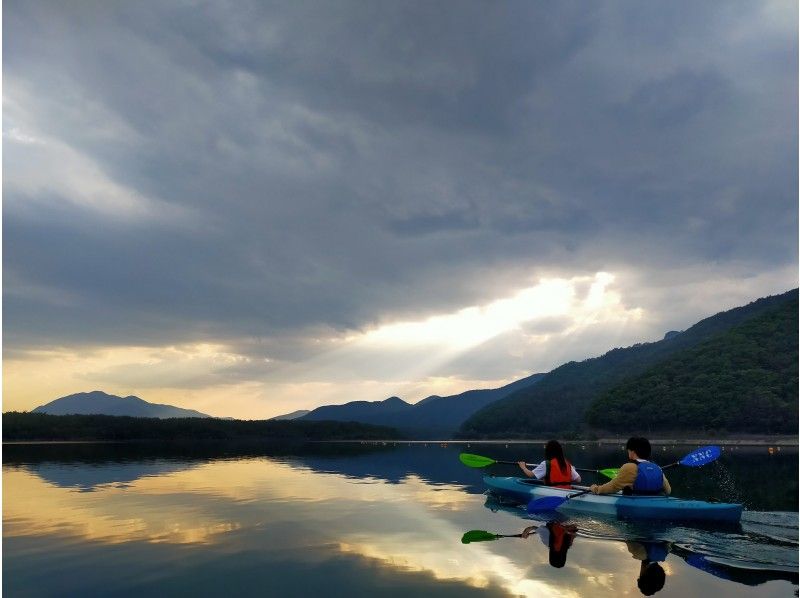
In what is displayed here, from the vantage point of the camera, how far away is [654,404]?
107 metres

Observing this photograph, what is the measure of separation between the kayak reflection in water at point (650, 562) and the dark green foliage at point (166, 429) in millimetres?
128424

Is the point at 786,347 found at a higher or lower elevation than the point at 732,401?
higher

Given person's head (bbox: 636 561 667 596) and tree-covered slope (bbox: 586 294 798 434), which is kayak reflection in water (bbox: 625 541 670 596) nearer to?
person's head (bbox: 636 561 667 596)

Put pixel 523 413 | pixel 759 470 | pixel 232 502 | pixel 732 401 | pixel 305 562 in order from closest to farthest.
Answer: pixel 305 562 < pixel 232 502 < pixel 759 470 < pixel 732 401 < pixel 523 413

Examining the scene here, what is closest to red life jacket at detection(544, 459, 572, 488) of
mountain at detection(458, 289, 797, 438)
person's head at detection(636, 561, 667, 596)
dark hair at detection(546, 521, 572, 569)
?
dark hair at detection(546, 521, 572, 569)

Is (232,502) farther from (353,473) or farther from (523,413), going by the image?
(523,413)

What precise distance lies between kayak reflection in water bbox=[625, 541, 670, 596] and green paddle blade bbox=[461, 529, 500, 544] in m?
3.14

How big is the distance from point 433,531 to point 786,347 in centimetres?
11333

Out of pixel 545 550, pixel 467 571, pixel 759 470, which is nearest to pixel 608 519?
pixel 545 550

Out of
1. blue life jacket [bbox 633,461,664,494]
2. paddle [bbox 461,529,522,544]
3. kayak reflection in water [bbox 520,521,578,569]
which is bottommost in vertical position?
kayak reflection in water [bbox 520,521,578,569]

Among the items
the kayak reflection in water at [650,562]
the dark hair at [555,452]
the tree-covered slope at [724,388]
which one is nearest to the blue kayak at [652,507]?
the dark hair at [555,452]

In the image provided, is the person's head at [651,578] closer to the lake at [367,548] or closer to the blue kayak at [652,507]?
the lake at [367,548]

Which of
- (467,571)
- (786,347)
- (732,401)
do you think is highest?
(786,347)

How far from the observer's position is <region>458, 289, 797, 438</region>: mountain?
153 meters
